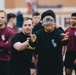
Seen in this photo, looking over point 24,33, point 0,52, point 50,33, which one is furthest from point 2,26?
point 50,33

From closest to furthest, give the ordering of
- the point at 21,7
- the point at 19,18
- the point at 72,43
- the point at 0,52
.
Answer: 1. the point at 0,52
2. the point at 72,43
3. the point at 19,18
4. the point at 21,7

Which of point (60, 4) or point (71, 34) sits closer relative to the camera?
point (71, 34)

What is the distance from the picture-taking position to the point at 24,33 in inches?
279

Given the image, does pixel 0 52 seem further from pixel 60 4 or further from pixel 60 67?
pixel 60 4

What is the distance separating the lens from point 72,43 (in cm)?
955

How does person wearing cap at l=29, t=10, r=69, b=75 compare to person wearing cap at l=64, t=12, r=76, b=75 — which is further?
person wearing cap at l=64, t=12, r=76, b=75

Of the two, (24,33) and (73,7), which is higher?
(24,33)

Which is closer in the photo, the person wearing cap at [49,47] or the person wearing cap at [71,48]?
the person wearing cap at [49,47]

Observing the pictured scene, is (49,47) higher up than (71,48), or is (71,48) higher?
(49,47)

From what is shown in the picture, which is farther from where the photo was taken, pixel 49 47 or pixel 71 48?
pixel 71 48

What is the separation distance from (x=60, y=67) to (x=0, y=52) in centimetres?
226

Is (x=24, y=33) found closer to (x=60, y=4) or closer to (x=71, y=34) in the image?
(x=71, y=34)

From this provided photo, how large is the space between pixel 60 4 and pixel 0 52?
19482 millimetres

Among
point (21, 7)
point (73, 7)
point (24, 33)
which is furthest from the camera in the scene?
point (21, 7)
